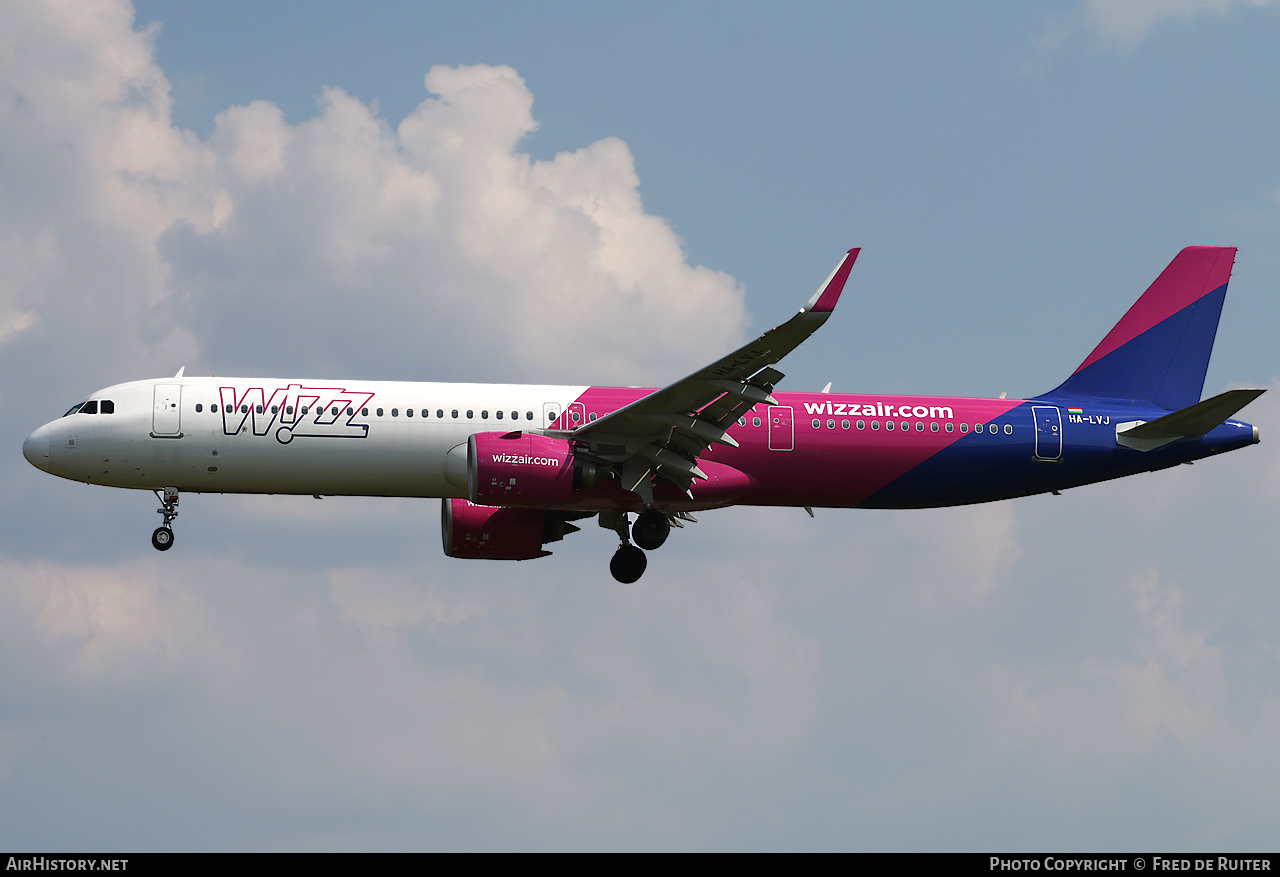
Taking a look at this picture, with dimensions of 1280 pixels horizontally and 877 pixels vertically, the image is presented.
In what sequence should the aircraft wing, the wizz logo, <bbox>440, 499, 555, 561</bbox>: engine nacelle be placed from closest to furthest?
1. the aircraft wing
2. the wizz logo
3. <bbox>440, 499, 555, 561</bbox>: engine nacelle

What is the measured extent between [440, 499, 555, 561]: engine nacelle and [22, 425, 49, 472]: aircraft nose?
1000cm

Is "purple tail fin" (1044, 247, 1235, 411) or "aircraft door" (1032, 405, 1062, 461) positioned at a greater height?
"purple tail fin" (1044, 247, 1235, 411)

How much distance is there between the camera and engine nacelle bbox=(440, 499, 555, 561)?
38.6 m

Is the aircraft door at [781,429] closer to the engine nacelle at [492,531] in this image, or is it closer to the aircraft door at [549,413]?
the aircraft door at [549,413]

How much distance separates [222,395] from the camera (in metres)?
34.9

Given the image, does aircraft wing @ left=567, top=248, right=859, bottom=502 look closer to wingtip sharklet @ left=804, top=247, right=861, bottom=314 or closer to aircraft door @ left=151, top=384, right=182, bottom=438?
wingtip sharklet @ left=804, top=247, right=861, bottom=314

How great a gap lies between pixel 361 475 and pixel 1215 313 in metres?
24.5

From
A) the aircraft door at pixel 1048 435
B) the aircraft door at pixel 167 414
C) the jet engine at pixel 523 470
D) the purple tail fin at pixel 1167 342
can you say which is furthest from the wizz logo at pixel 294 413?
the purple tail fin at pixel 1167 342

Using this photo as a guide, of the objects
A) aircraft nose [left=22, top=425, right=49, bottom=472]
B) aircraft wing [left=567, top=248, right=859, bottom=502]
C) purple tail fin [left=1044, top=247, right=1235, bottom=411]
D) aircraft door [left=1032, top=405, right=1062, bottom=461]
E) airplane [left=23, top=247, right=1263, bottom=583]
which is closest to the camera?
aircraft wing [left=567, top=248, right=859, bottom=502]

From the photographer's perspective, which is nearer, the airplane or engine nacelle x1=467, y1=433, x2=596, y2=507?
engine nacelle x1=467, y1=433, x2=596, y2=507

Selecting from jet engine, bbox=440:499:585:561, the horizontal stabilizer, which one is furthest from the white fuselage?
the horizontal stabilizer

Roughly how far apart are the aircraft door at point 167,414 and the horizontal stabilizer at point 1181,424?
2358cm

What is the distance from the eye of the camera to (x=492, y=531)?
3869 centimetres

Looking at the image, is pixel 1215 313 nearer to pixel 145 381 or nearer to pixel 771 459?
pixel 771 459
